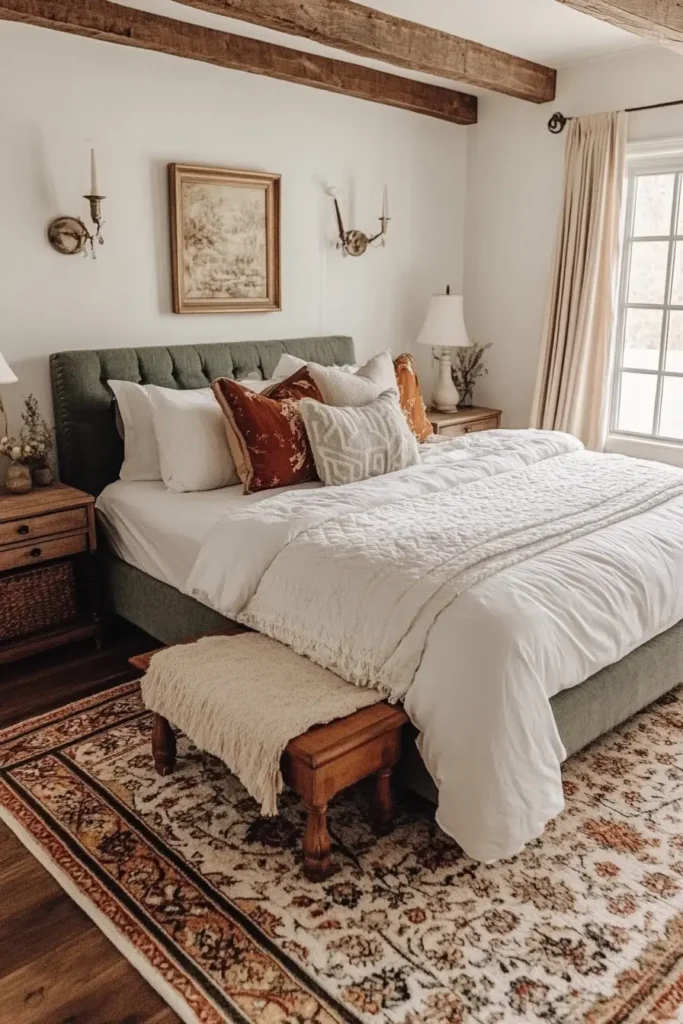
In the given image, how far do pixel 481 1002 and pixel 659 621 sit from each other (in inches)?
52.0

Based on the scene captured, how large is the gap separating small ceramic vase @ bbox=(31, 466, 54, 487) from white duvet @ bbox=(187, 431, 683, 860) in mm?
965

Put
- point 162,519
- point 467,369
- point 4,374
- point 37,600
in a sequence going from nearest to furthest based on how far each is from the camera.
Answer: point 4,374, point 162,519, point 37,600, point 467,369

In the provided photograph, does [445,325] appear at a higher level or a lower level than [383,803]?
higher

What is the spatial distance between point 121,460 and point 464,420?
2.06 meters

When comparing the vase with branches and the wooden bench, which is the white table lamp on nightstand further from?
the wooden bench

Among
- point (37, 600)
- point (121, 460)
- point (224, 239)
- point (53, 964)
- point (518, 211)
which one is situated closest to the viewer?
point (53, 964)

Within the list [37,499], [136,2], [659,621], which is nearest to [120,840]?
[37,499]

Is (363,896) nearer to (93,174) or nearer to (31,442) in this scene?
(31,442)

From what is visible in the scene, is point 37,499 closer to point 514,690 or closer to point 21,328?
point 21,328

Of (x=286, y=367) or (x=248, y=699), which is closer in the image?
(x=248, y=699)

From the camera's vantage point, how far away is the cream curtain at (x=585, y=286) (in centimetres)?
441

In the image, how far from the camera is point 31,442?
11.1 feet

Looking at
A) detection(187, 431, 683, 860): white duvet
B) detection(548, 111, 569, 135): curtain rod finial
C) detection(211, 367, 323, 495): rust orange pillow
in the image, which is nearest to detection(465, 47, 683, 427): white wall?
detection(548, 111, 569, 135): curtain rod finial

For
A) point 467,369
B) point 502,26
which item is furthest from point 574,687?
point 467,369
